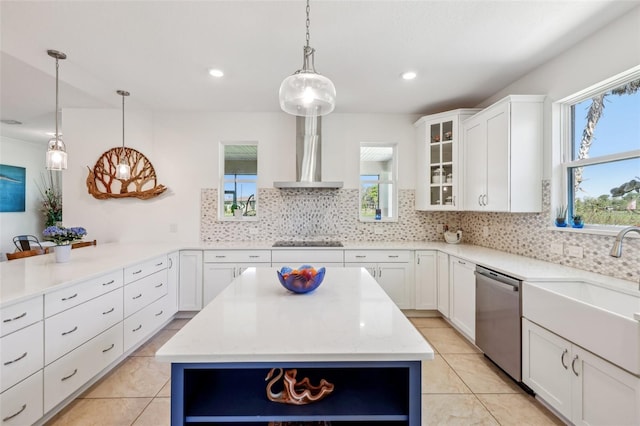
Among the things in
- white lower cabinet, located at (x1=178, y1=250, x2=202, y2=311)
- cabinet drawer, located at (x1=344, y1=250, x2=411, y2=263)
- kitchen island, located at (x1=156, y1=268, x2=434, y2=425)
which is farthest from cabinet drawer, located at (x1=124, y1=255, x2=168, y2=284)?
cabinet drawer, located at (x1=344, y1=250, x2=411, y2=263)

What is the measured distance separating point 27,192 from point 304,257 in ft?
20.5

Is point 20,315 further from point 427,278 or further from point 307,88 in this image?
point 427,278

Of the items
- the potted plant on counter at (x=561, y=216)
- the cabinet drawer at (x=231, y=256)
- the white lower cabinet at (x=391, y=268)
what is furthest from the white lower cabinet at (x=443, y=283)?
the cabinet drawer at (x=231, y=256)

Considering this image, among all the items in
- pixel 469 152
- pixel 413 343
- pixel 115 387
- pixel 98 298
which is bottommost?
pixel 115 387

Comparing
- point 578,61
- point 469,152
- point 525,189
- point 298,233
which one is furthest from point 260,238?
point 578,61

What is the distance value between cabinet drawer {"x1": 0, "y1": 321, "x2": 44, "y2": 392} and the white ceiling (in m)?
2.03

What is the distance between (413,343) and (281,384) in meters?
0.56

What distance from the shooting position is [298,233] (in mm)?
3996

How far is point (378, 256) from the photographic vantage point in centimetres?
348

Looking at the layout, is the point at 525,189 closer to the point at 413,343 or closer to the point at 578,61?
the point at 578,61

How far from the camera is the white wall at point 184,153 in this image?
380 cm

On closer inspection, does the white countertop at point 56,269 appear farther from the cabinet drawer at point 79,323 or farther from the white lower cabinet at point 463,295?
the white lower cabinet at point 463,295

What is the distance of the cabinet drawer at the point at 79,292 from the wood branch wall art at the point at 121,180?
179 cm

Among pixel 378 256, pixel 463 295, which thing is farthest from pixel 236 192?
pixel 463 295
